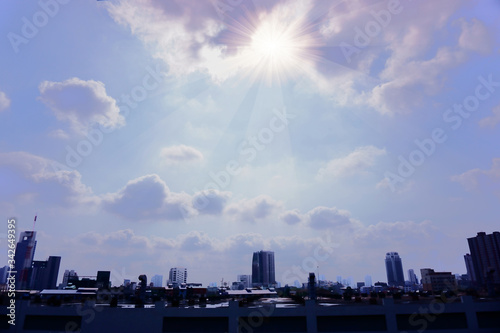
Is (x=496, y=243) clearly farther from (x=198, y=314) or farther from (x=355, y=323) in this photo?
(x=198, y=314)

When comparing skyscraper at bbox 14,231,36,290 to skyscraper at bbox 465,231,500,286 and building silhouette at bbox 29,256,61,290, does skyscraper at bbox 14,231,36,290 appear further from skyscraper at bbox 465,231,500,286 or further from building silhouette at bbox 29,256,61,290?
skyscraper at bbox 465,231,500,286

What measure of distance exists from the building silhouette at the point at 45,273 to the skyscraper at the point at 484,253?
22814cm

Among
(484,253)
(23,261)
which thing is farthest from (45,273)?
(484,253)

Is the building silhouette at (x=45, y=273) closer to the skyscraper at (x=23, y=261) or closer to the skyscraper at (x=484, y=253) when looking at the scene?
the skyscraper at (x=23, y=261)

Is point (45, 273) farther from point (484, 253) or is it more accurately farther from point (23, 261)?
point (484, 253)

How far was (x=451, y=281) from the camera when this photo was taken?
131 metres

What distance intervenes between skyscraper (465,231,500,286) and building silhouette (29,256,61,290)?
748ft

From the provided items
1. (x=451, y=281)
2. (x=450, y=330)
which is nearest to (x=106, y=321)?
(x=450, y=330)

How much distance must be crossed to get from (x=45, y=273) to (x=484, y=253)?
788ft

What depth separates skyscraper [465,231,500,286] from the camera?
123062mm

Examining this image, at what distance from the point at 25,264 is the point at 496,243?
20929 cm

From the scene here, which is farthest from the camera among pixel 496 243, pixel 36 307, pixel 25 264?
pixel 25 264

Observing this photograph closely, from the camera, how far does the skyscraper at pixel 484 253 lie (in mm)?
123062

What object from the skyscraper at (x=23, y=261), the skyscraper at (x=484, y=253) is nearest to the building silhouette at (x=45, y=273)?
the skyscraper at (x=23, y=261)
